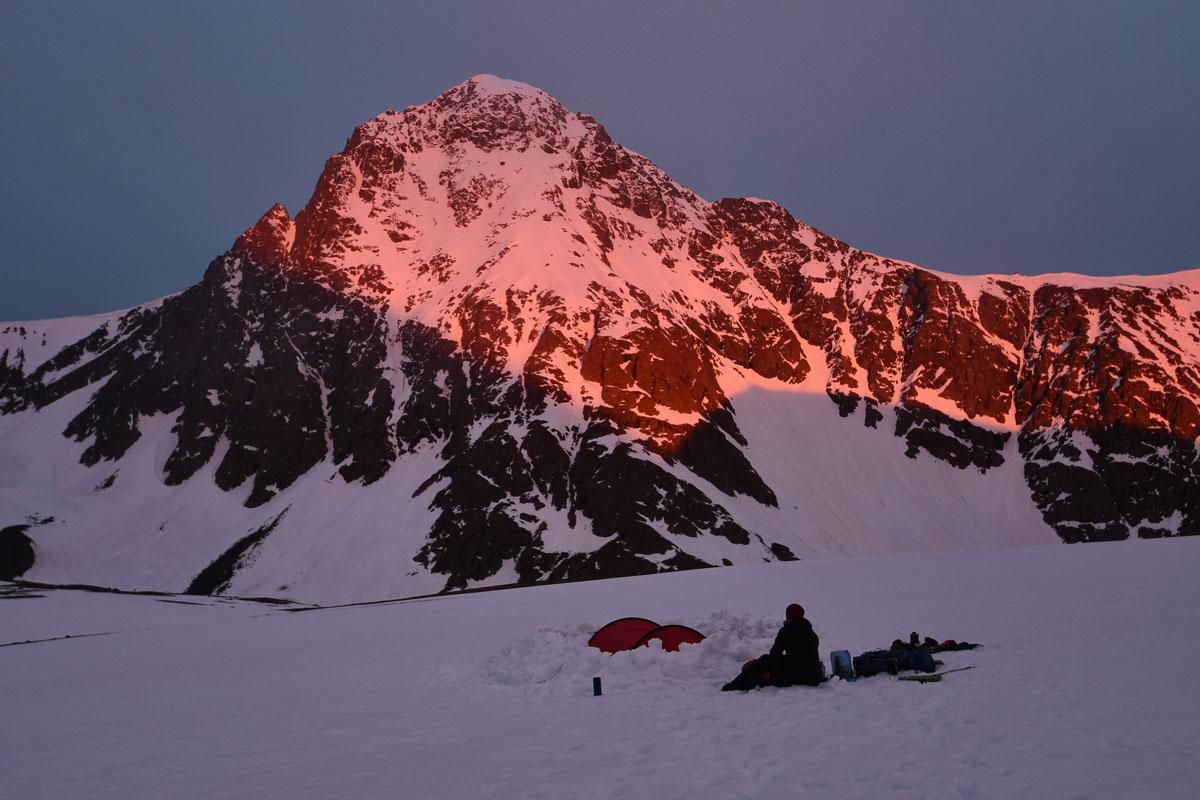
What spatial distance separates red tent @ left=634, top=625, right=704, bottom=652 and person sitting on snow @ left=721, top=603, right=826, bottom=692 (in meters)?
4.08

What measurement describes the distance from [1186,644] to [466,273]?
14673 cm

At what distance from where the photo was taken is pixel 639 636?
19734 millimetres

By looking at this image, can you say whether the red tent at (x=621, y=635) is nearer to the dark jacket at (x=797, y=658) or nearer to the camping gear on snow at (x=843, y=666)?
the dark jacket at (x=797, y=658)

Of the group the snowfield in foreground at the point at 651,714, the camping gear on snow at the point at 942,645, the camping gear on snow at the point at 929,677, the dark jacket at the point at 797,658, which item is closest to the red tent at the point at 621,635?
the snowfield in foreground at the point at 651,714

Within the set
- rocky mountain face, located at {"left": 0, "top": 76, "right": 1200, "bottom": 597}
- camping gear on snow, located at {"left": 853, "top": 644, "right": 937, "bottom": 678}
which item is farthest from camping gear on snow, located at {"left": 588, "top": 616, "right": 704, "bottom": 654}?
rocky mountain face, located at {"left": 0, "top": 76, "right": 1200, "bottom": 597}

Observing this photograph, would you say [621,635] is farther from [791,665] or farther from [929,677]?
[929,677]

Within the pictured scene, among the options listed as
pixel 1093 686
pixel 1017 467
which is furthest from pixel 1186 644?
pixel 1017 467

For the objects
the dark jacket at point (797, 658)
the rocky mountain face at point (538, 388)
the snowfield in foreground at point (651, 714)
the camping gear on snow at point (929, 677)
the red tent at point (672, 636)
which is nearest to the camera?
the snowfield in foreground at point (651, 714)

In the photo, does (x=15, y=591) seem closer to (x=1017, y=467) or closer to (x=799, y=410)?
(x=799, y=410)

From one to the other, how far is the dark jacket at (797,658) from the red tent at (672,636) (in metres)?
4.21

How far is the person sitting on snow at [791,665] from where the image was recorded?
14625mm

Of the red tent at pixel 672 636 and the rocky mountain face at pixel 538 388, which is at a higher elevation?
the rocky mountain face at pixel 538 388

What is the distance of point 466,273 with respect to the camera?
6093 inches

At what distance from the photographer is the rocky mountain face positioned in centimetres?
11075
